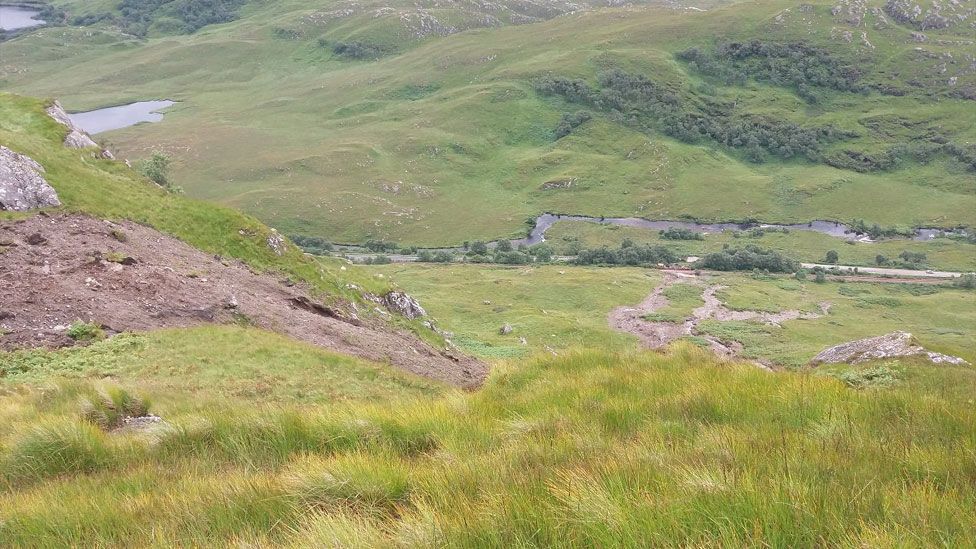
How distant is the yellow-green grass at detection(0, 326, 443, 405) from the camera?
1480 centimetres

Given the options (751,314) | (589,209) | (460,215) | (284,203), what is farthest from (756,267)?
(284,203)

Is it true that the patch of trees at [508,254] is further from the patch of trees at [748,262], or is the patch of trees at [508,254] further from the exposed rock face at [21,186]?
the exposed rock face at [21,186]

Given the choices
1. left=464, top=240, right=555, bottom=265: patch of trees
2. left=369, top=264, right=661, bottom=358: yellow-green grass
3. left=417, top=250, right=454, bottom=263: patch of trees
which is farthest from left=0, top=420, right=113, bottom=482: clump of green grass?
left=417, top=250, right=454, bottom=263: patch of trees

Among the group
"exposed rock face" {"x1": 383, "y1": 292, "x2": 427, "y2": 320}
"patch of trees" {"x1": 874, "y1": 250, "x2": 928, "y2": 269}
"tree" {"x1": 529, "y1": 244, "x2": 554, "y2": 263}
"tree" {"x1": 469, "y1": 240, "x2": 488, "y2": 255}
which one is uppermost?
"exposed rock face" {"x1": 383, "y1": 292, "x2": 427, "y2": 320}

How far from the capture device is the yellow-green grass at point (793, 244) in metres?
116

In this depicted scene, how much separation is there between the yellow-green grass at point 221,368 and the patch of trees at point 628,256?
307 feet

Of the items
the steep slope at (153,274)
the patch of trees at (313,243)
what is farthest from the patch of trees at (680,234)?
the steep slope at (153,274)

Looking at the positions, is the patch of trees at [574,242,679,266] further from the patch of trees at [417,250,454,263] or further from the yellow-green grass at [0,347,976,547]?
the yellow-green grass at [0,347,976,547]

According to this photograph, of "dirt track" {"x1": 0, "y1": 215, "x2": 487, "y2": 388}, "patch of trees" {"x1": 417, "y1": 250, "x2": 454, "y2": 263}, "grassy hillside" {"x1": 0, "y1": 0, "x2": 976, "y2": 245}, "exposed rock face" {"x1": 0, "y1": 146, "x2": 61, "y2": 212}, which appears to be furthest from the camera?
"grassy hillside" {"x1": 0, "y1": 0, "x2": 976, "y2": 245}

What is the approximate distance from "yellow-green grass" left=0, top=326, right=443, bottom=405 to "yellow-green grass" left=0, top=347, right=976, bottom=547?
255 inches

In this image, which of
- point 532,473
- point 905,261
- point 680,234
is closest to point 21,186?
point 532,473

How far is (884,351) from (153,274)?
1152 inches

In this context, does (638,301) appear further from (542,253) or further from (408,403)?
(408,403)

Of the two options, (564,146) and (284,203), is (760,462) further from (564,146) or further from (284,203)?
(564,146)
